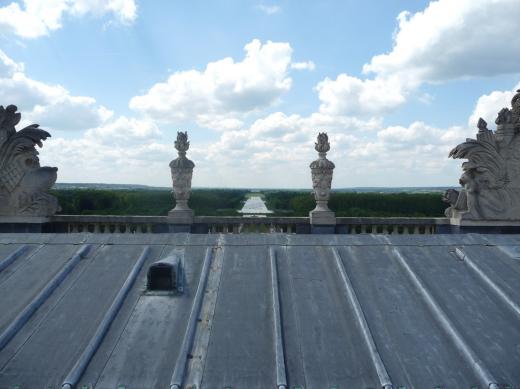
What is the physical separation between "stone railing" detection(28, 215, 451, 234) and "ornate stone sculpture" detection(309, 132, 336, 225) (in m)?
0.36

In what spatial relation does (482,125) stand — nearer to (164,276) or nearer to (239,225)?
(239,225)

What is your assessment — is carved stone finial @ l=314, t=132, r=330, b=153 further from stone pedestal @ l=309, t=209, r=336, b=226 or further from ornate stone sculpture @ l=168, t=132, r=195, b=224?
ornate stone sculpture @ l=168, t=132, r=195, b=224

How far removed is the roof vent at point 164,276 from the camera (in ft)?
15.4

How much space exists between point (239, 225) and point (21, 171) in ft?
17.0

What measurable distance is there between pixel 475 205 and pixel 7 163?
34.8 ft

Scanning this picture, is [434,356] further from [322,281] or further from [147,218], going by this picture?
[147,218]

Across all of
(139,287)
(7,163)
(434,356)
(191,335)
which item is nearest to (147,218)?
(7,163)

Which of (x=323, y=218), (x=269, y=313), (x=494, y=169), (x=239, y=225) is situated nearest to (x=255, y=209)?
(x=239, y=225)

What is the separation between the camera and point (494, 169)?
9844 mm

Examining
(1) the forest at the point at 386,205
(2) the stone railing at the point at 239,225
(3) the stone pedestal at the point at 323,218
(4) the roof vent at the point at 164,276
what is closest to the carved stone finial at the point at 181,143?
(2) the stone railing at the point at 239,225

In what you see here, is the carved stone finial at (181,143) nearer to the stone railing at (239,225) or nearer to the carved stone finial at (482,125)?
the stone railing at (239,225)

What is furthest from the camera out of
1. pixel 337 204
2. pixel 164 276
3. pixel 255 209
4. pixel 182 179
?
pixel 255 209

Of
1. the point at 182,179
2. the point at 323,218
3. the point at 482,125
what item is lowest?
the point at 323,218

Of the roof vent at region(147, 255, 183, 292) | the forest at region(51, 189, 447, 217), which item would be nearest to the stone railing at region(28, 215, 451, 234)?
the roof vent at region(147, 255, 183, 292)
